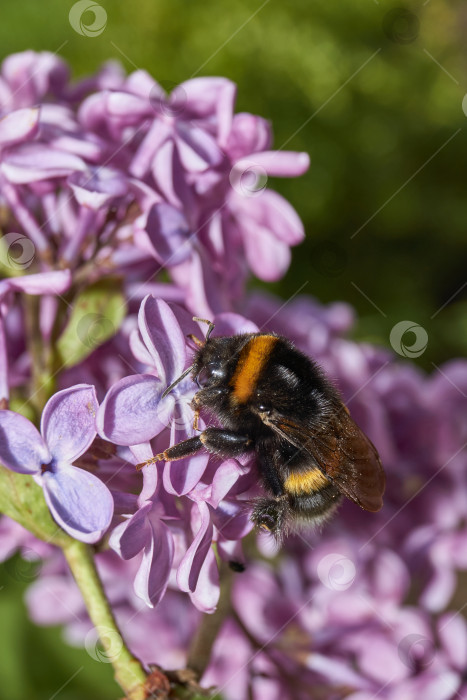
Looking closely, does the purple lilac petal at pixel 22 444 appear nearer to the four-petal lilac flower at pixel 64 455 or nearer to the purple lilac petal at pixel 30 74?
the four-petal lilac flower at pixel 64 455

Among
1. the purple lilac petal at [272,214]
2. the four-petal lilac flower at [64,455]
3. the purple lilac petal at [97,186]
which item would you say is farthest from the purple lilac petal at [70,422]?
the purple lilac petal at [272,214]

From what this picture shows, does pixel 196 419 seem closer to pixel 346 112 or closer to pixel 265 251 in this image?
pixel 265 251

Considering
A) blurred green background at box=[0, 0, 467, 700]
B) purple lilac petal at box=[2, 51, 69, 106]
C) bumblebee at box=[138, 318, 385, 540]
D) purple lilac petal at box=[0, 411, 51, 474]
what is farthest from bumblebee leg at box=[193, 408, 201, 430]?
blurred green background at box=[0, 0, 467, 700]

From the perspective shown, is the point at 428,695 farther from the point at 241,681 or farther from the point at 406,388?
the point at 406,388

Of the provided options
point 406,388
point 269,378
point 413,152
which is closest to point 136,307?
point 269,378

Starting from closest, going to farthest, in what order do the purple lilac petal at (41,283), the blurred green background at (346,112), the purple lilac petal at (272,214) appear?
the purple lilac petal at (41,283) → the purple lilac petal at (272,214) → the blurred green background at (346,112)

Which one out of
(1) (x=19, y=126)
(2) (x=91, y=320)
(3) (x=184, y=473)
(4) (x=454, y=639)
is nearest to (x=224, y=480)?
(3) (x=184, y=473)

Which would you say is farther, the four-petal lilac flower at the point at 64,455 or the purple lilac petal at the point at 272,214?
the purple lilac petal at the point at 272,214
